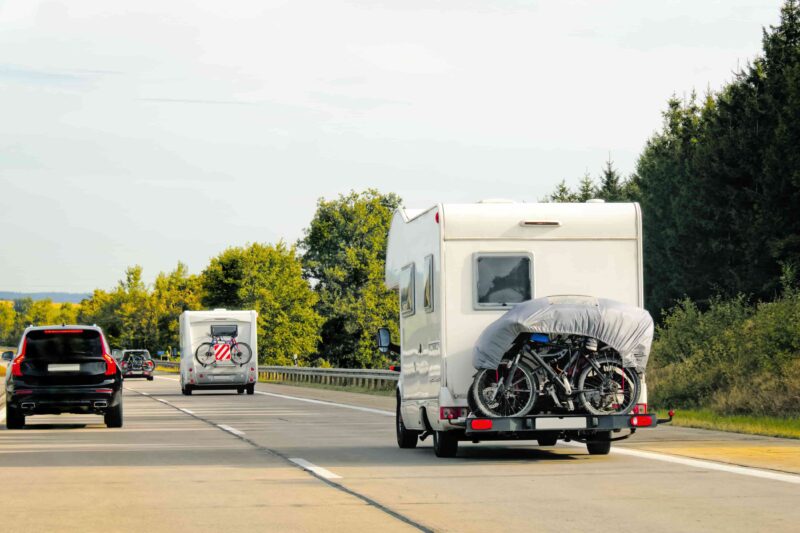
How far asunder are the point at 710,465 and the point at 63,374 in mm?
12733

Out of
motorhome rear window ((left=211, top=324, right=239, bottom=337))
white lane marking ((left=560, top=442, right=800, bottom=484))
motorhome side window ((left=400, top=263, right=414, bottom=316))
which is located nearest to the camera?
white lane marking ((left=560, top=442, right=800, bottom=484))

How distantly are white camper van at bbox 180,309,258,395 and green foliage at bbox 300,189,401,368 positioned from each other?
62.1m

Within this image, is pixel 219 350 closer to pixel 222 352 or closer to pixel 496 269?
pixel 222 352

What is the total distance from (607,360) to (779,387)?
10.9 meters

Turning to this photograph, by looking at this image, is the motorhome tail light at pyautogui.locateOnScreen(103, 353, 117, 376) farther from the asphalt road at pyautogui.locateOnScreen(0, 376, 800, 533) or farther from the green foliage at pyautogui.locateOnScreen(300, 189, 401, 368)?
the green foliage at pyautogui.locateOnScreen(300, 189, 401, 368)

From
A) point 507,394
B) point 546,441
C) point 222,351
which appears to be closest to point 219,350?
point 222,351

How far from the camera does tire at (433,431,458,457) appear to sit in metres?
16.9

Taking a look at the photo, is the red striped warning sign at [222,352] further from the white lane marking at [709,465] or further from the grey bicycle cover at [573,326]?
the grey bicycle cover at [573,326]

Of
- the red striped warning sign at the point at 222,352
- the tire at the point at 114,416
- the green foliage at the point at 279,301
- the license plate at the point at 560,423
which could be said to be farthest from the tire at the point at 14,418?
the green foliage at the point at 279,301

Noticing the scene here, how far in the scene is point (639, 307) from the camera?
54.4 ft

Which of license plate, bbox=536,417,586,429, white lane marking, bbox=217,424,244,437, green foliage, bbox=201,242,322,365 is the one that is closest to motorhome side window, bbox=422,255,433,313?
license plate, bbox=536,417,586,429

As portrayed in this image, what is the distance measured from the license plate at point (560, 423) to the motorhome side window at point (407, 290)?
9.45ft

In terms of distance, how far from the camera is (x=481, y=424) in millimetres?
15648

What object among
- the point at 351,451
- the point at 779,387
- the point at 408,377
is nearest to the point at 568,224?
the point at 408,377
